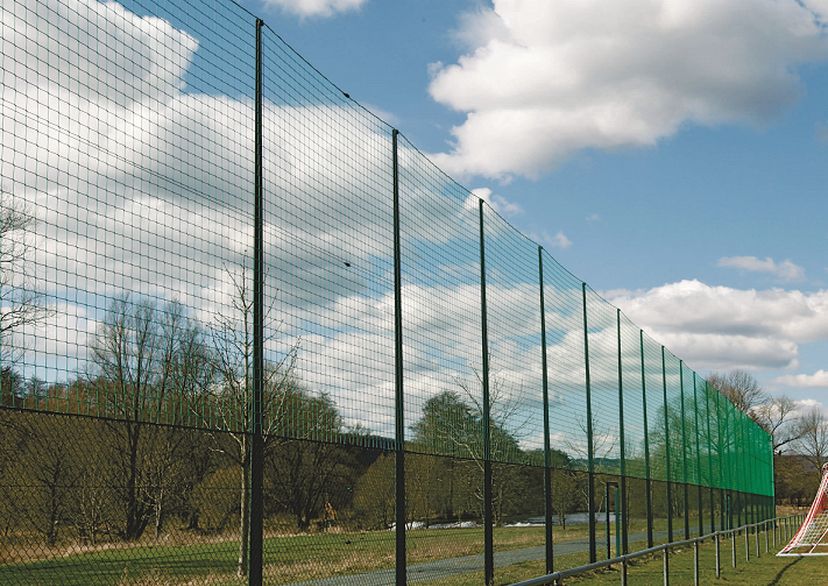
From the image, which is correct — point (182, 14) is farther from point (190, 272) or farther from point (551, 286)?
point (551, 286)

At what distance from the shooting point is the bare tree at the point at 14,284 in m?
4.56

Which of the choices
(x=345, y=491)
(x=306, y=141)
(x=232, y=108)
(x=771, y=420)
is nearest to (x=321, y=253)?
(x=306, y=141)

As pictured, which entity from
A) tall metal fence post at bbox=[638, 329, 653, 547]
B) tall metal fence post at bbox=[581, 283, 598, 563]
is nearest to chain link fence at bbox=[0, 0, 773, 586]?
tall metal fence post at bbox=[581, 283, 598, 563]

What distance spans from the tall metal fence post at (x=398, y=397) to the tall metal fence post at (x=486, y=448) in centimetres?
244

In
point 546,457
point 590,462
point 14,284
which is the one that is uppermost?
point 14,284

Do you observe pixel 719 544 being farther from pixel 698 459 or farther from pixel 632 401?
pixel 698 459

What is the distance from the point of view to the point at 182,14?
19.3 feet

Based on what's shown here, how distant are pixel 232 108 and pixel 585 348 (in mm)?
11335

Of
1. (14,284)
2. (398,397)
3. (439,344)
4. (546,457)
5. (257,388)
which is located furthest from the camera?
(546,457)

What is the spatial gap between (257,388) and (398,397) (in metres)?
2.48

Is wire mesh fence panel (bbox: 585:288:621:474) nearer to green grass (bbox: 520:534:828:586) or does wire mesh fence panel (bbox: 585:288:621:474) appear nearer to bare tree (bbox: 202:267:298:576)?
green grass (bbox: 520:534:828:586)

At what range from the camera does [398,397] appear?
8.71 meters

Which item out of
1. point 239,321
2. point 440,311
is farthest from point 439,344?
point 239,321

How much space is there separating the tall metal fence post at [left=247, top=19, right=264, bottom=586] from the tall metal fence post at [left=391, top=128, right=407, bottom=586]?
218cm
